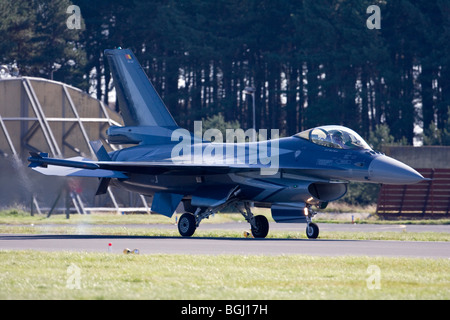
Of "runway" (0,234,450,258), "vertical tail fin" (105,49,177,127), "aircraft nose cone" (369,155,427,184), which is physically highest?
"vertical tail fin" (105,49,177,127)

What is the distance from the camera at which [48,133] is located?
4694 centimetres

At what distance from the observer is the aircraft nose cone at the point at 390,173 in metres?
21.0

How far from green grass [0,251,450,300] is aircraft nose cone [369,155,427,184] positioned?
5775 millimetres

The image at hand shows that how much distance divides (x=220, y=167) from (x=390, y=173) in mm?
4835

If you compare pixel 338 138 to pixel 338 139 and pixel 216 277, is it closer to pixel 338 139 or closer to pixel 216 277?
pixel 338 139

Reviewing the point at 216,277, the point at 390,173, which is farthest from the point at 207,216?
the point at 216,277

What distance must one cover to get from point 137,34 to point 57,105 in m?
28.5

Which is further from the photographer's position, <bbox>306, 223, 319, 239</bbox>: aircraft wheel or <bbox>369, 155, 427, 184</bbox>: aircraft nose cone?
<bbox>306, 223, 319, 239</bbox>: aircraft wheel

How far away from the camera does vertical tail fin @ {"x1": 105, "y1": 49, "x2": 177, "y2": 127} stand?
88.2 feet

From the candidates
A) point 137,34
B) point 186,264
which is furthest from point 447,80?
point 186,264

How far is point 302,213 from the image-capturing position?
72.9 feet

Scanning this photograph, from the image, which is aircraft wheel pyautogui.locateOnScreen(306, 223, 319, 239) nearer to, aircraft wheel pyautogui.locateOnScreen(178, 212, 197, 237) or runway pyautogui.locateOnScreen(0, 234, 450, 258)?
runway pyautogui.locateOnScreen(0, 234, 450, 258)

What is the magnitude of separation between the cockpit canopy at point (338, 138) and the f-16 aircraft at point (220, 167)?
3cm

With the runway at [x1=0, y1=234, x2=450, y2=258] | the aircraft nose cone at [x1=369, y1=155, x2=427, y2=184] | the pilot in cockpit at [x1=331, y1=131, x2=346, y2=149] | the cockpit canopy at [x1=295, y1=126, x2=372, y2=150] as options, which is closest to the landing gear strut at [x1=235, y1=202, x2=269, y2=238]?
the runway at [x1=0, y1=234, x2=450, y2=258]
